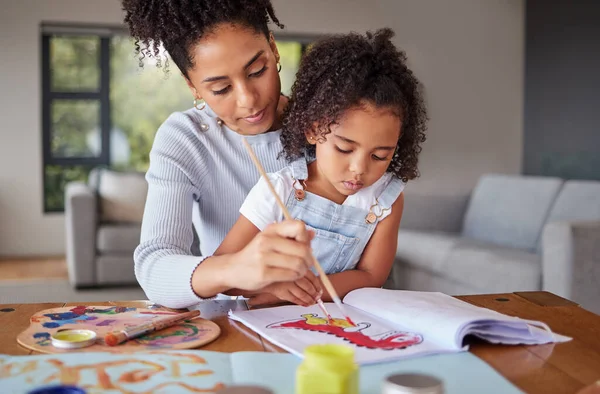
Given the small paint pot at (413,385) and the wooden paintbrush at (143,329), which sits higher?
the small paint pot at (413,385)

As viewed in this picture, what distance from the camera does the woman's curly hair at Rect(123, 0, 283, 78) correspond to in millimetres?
1290

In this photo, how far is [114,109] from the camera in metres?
6.17

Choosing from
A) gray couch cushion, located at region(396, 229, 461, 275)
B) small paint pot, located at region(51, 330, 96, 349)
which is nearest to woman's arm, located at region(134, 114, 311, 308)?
small paint pot, located at region(51, 330, 96, 349)

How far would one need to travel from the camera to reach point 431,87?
669 centimetres

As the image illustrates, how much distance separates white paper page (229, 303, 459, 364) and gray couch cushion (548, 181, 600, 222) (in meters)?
2.91

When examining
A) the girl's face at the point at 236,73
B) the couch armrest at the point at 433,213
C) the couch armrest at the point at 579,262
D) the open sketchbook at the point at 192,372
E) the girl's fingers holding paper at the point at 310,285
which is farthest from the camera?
the couch armrest at the point at 433,213

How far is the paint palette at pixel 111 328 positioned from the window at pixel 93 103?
5017 mm

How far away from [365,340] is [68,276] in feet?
14.8

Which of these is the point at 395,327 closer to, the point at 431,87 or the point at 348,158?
the point at 348,158

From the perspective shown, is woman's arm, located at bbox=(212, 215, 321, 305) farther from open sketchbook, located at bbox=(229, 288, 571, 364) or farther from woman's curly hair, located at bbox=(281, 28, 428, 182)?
woman's curly hair, located at bbox=(281, 28, 428, 182)

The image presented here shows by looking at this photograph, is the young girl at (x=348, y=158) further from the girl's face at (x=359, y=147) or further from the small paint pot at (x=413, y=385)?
the small paint pot at (x=413, y=385)

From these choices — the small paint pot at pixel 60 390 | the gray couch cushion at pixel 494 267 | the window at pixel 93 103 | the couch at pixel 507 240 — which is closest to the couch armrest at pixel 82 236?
the window at pixel 93 103

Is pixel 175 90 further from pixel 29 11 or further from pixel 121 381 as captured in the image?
pixel 121 381

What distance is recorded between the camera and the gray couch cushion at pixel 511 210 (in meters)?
4.04
